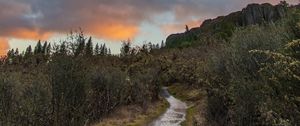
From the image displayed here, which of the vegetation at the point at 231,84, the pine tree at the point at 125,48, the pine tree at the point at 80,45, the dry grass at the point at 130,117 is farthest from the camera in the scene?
the pine tree at the point at 125,48

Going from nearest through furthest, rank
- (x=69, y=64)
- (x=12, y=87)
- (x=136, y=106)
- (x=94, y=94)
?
(x=69, y=64), (x=12, y=87), (x=94, y=94), (x=136, y=106)

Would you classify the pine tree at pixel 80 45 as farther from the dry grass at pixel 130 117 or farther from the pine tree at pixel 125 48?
the pine tree at pixel 125 48

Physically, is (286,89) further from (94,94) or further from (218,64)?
(94,94)

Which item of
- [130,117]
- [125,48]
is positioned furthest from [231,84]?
[125,48]

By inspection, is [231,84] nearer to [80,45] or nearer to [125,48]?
[80,45]

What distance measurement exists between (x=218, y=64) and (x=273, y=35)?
9214 millimetres

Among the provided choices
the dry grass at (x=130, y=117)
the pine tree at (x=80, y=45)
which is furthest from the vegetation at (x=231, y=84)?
the dry grass at (x=130, y=117)

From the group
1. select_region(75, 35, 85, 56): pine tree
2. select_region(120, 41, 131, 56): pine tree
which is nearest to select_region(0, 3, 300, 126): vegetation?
select_region(75, 35, 85, 56): pine tree

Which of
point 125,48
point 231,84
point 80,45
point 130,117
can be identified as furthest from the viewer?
point 125,48

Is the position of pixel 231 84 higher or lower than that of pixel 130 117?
higher

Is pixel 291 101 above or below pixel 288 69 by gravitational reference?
below

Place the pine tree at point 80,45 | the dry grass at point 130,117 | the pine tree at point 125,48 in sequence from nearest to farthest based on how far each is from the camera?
1. the pine tree at point 80,45
2. the dry grass at point 130,117
3. the pine tree at point 125,48

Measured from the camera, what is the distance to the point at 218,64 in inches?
1328

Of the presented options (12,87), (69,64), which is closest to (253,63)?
(69,64)
